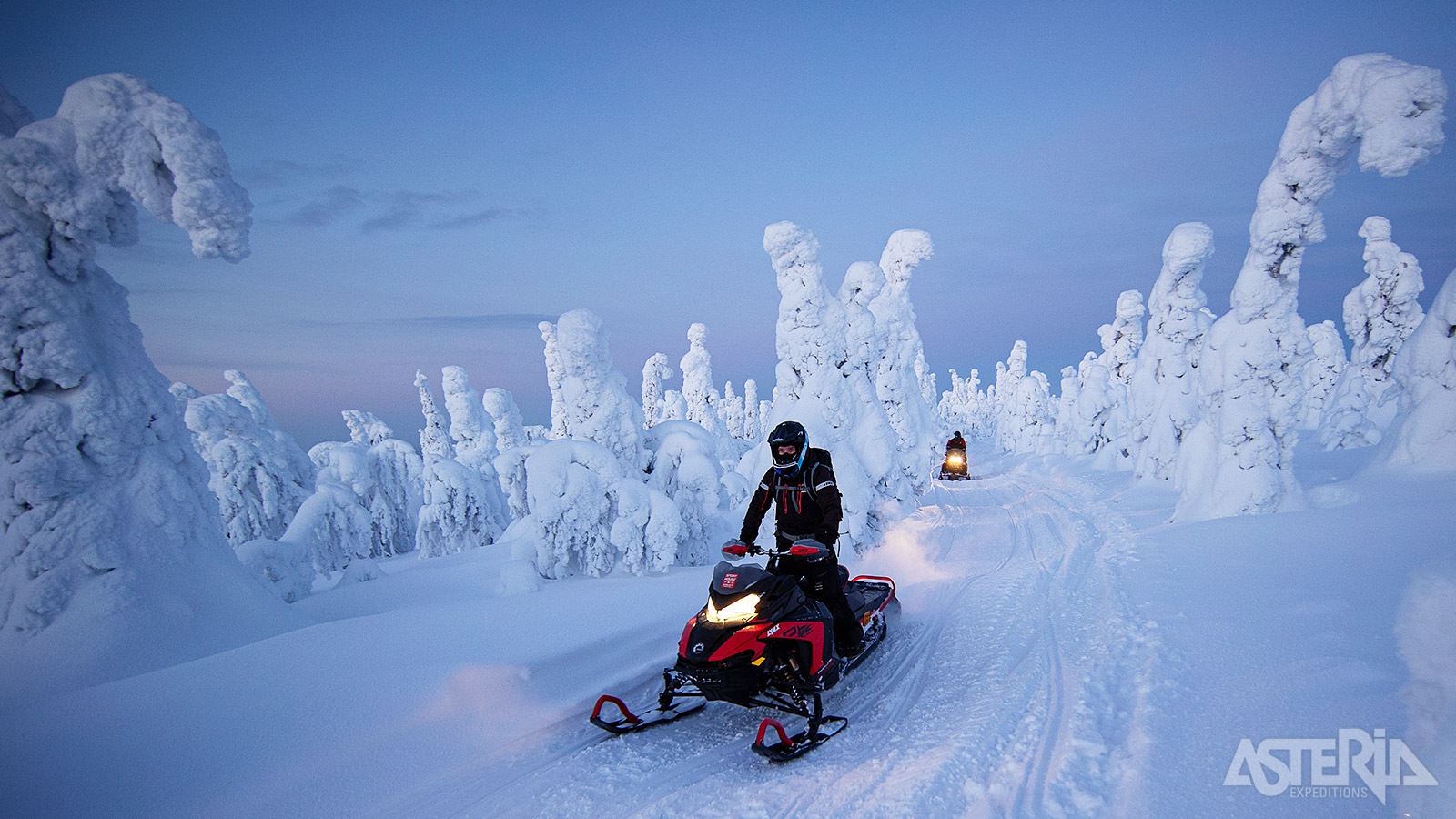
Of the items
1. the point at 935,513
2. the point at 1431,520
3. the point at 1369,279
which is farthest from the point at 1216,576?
Answer: the point at 1369,279

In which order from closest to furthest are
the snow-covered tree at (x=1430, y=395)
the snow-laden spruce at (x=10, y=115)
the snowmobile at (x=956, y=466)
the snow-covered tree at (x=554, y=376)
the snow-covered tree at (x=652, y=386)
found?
the snow-laden spruce at (x=10, y=115) → the snow-covered tree at (x=1430, y=395) → the snow-covered tree at (x=554, y=376) → the snowmobile at (x=956, y=466) → the snow-covered tree at (x=652, y=386)

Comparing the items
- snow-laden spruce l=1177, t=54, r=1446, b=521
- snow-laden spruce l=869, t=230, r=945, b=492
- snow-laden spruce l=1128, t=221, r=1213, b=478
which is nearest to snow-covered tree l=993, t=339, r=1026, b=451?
snow-laden spruce l=1128, t=221, r=1213, b=478

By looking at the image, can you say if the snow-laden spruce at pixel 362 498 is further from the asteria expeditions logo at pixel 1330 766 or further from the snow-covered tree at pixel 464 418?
the asteria expeditions logo at pixel 1330 766

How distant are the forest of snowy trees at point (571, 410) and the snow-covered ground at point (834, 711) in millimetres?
2529

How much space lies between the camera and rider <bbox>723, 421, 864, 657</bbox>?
561cm

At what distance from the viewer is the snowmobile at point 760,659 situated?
4438mm

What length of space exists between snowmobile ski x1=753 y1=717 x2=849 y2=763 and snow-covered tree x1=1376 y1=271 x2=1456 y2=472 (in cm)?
1412

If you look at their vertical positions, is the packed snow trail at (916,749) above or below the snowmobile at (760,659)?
below

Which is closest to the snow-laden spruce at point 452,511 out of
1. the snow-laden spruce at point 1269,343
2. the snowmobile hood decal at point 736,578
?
the snowmobile hood decal at point 736,578

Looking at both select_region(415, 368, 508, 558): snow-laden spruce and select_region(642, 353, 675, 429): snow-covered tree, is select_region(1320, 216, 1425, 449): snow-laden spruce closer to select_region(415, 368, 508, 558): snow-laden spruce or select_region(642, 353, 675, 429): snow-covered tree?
select_region(415, 368, 508, 558): snow-laden spruce

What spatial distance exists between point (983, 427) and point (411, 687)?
100609mm

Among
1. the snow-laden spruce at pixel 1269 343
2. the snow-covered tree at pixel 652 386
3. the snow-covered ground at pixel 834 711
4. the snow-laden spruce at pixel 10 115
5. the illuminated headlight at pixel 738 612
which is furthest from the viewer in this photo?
the snow-covered tree at pixel 652 386

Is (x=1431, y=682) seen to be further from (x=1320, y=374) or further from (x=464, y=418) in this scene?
(x=1320, y=374)

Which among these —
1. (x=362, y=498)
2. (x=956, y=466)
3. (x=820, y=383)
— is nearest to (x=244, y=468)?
(x=362, y=498)
